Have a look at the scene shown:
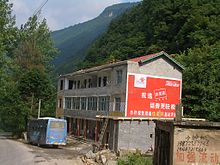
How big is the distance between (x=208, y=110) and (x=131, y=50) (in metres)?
33.0

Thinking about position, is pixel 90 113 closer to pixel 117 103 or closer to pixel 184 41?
pixel 117 103

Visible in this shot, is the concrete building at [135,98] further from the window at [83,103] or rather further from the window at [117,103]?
the window at [83,103]

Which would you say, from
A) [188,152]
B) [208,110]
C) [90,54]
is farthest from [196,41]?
[188,152]

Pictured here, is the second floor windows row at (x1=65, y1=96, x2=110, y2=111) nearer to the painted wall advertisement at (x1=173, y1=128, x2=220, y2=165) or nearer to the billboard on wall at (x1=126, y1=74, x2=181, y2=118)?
the billboard on wall at (x1=126, y1=74, x2=181, y2=118)

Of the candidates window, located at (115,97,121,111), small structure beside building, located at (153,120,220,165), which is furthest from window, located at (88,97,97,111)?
small structure beside building, located at (153,120,220,165)

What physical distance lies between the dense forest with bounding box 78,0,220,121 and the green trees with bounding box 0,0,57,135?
1099cm

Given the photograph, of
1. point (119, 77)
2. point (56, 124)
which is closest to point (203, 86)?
point (119, 77)

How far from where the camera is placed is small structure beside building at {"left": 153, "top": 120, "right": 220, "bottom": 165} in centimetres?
1423

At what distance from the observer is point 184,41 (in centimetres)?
6612

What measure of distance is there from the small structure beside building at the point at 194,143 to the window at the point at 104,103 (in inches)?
1267

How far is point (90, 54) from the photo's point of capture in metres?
91.2

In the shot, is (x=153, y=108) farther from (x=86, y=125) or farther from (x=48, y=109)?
(x=48, y=109)

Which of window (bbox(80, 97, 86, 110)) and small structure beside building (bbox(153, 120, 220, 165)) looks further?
window (bbox(80, 97, 86, 110))

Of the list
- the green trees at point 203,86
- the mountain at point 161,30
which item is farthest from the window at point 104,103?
the mountain at point 161,30
